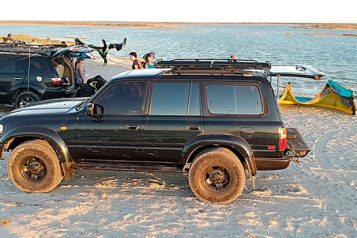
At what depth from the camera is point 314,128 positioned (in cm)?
969

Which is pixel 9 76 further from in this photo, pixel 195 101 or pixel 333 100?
pixel 333 100

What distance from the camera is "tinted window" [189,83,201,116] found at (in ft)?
17.1

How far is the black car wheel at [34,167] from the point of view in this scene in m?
5.36

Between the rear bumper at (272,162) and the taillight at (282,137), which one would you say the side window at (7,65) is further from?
the taillight at (282,137)

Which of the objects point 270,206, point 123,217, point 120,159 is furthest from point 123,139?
point 270,206

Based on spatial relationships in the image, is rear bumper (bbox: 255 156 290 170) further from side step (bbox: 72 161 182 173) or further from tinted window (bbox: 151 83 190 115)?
tinted window (bbox: 151 83 190 115)

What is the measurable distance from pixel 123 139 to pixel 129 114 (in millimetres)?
391

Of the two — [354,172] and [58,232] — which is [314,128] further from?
[58,232]

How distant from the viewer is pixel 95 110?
5254mm

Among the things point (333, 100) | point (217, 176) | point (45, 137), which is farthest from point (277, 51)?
point (45, 137)

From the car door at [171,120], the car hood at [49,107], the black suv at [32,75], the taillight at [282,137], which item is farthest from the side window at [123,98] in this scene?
the black suv at [32,75]

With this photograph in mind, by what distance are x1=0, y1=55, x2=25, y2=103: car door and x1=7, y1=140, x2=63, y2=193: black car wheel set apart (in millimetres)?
4828

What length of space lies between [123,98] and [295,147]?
2806 millimetres

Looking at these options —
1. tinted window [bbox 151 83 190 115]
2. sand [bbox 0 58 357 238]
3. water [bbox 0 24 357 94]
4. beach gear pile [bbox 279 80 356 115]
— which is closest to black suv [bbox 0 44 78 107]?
sand [bbox 0 58 357 238]
